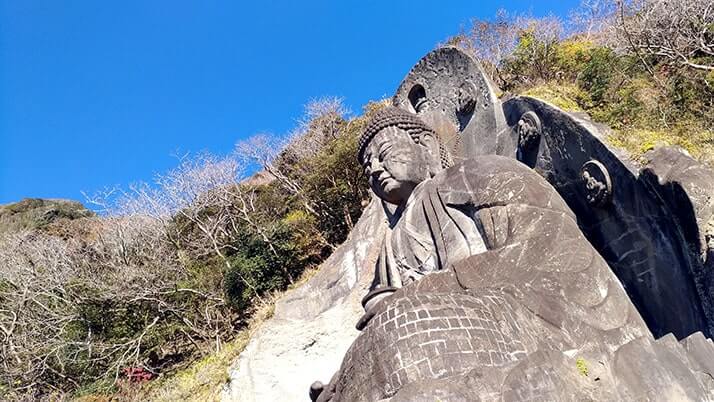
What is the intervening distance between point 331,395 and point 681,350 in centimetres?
198

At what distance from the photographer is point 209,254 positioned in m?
18.1

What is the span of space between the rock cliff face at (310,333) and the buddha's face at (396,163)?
8.41 ft

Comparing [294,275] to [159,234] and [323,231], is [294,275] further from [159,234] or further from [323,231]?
[159,234]

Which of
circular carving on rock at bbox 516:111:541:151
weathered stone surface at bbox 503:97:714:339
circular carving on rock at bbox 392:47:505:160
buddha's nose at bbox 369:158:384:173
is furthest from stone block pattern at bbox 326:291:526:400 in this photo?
circular carving on rock at bbox 392:47:505:160

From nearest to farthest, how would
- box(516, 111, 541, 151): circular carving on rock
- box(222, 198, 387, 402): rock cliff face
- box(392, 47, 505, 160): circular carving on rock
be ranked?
box(516, 111, 541, 151): circular carving on rock
box(392, 47, 505, 160): circular carving on rock
box(222, 198, 387, 402): rock cliff face

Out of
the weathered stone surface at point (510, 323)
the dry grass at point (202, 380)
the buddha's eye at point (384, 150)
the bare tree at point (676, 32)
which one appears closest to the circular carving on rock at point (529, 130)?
the weathered stone surface at point (510, 323)

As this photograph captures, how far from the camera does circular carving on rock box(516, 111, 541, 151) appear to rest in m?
4.90

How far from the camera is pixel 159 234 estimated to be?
18.0 meters

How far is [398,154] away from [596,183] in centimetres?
210

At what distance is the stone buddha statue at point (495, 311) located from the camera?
2.63 metres

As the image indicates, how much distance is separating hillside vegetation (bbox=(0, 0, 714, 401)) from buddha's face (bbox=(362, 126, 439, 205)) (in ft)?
8.25

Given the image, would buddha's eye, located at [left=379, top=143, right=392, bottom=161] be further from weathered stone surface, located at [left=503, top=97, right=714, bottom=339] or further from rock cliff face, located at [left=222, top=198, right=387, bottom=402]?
rock cliff face, located at [left=222, top=198, right=387, bottom=402]

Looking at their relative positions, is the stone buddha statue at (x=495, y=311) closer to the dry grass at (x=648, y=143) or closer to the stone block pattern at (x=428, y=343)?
the stone block pattern at (x=428, y=343)

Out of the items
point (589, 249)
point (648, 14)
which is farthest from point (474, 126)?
point (648, 14)
